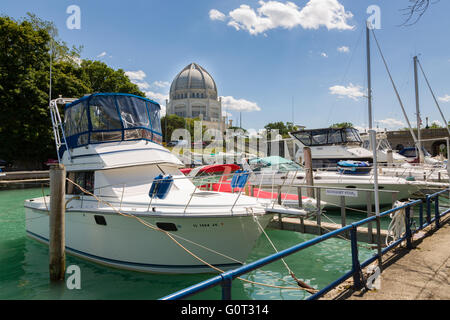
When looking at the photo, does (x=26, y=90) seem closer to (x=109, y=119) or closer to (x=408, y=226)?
(x=109, y=119)

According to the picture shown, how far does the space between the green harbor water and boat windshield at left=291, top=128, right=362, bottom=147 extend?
49.1 ft

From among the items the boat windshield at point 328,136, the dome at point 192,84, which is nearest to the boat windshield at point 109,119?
the boat windshield at point 328,136

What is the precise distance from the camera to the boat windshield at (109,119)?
9207 mm

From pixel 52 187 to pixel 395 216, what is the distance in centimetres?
824

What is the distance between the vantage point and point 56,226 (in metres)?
7.29

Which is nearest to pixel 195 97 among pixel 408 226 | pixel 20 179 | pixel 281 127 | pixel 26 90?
pixel 281 127

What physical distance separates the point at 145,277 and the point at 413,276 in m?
5.86

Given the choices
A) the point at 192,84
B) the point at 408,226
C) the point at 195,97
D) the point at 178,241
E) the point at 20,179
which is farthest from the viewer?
the point at 192,84

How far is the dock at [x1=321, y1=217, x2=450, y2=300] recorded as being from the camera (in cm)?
408

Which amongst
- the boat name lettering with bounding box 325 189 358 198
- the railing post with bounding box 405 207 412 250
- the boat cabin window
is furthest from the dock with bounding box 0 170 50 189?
the railing post with bounding box 405 207 412 250

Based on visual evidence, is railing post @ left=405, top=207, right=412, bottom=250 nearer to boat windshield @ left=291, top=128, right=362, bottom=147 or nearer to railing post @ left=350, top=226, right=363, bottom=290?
railing post @ left=350, top=226, right=363, bottom=290

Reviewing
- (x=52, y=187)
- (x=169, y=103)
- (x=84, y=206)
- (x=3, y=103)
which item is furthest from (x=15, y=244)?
(x=169, y=103)

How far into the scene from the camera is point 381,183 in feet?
49.1
